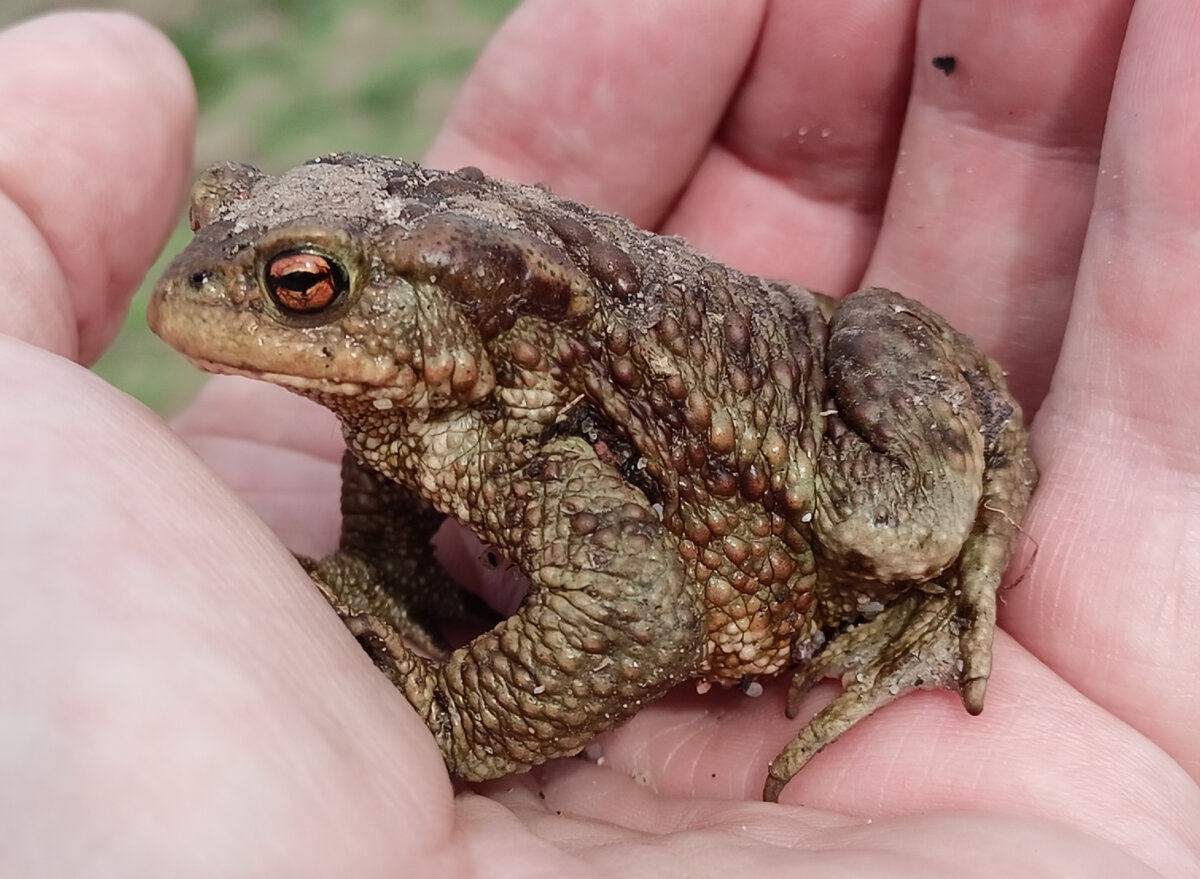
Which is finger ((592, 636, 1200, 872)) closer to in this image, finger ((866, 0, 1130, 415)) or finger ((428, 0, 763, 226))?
finger ((866, 0, 1130, 415))

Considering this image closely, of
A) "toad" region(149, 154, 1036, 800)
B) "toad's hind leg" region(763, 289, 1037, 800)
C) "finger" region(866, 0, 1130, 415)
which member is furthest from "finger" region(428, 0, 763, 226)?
"toad's hind leg" region(763, 289, 1037, 800)

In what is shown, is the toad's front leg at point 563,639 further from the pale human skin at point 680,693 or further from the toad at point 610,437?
the pale human skin at point 680,693

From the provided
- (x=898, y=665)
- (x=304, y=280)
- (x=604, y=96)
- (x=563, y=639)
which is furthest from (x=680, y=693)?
(x=604, y=96)

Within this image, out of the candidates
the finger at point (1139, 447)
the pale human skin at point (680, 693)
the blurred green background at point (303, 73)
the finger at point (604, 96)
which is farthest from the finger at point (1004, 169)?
the blurred green background at point (303, 73)

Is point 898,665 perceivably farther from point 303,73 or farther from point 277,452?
point 303,73

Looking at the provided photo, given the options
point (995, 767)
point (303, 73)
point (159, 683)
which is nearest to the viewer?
point (159, 683)

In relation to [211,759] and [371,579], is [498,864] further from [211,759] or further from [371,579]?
[371,579]
